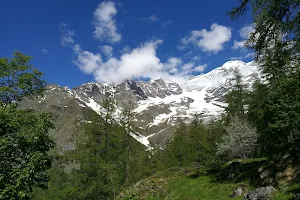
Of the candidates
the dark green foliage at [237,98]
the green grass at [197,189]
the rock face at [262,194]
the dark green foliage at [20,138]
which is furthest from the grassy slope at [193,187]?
the dark green foliage at [237,98]

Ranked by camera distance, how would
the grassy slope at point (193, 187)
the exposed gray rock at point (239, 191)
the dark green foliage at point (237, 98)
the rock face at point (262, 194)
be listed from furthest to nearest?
the dark green foliage at point (237, 98) < the grassy slope at point (193, 187) < the exposed gray rock at point (239, 191) < the rock face at point (262, 194)

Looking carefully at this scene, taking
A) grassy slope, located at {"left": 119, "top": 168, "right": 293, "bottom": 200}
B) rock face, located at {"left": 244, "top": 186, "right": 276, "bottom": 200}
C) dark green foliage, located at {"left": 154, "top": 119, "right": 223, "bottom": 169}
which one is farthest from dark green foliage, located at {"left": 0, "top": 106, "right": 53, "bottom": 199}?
dark green foliage, located at {"left": 154, "top": 119, "right": 223, "bottom": 169}

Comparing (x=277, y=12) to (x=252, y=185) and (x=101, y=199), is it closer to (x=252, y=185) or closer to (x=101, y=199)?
(x=252, y=185)

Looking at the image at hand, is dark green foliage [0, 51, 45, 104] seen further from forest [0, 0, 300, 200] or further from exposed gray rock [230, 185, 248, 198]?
exposed gray rock [230, 185, 248, 198]

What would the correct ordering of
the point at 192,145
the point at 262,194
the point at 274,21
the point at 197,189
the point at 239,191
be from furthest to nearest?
the point at 192,145 < the point at 197,189 < the point at 239,191 < the point at 262,194 < the point at 274,21

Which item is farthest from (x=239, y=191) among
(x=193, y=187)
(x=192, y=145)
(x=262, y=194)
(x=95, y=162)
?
(x=192, y=145)

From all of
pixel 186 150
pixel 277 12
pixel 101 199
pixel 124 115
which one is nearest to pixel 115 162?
pixel 101 199

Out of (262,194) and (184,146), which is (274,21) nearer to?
(262,194)

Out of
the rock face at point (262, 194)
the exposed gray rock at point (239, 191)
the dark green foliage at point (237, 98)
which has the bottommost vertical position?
the exposed gray rock at point (239, 191)

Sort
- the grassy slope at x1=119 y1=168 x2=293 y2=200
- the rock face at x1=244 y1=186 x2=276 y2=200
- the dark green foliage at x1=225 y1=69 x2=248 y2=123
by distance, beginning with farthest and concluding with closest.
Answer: the dark green foliage at x1=225 y1=69 x2=248 y2=123
the grassy slope at x1=119 y1=168 x2=293 y2=200
the rock face at x1=244 y1=186 x2=276 y2=200

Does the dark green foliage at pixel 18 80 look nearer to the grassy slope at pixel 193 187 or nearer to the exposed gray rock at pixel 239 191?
the grassy slope at pixel 193 187

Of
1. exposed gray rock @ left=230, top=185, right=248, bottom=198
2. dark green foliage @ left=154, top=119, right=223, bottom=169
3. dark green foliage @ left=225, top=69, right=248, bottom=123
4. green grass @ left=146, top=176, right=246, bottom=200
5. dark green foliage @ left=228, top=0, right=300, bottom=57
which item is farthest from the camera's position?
dark green foliage @ left=154, top=119, right=223, bottom=169

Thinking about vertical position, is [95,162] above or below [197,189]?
above

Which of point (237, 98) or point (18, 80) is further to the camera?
point (237, 98)
